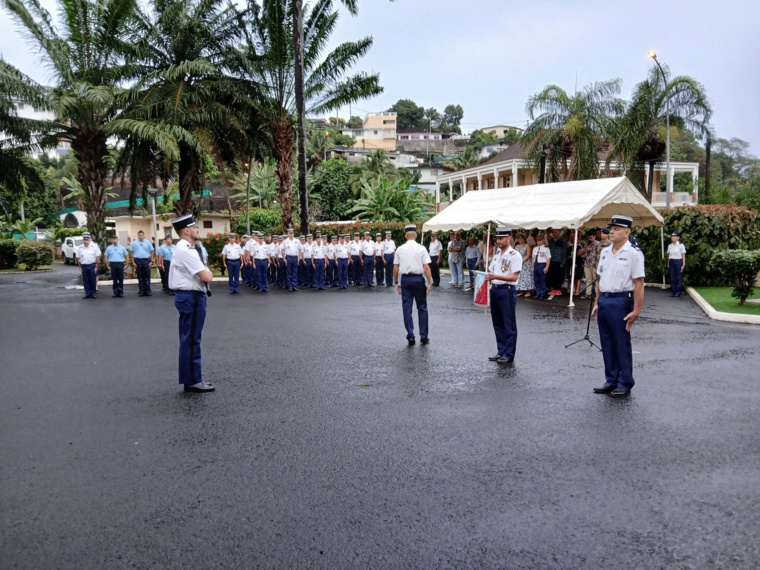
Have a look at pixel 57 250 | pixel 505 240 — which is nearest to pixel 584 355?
pixel 505 240

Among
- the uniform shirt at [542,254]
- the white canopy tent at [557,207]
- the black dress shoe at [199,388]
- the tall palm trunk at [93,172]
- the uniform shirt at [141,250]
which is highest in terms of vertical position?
the tall palm trunk at [93,172]

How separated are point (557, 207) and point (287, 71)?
12709 mm

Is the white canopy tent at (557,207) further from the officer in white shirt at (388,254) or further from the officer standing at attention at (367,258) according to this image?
the officer standing at attention at (367,258)

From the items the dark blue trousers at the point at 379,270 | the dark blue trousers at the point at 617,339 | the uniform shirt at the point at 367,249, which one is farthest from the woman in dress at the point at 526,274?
the dark blue trousers at the point at 617,339

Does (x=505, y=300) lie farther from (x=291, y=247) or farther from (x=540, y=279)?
(x=291, y=247)

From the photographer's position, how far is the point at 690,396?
6895 millimetres

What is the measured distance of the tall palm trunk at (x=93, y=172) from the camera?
75.5 feet

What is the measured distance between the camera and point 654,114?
2927cm

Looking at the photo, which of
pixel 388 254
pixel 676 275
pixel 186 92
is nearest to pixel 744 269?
pixel 676 275

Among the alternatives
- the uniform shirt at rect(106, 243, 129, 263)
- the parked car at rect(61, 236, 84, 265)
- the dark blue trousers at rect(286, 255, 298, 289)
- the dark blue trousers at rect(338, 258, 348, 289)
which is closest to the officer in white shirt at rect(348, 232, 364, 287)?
the dark blue trousers at rect(338, 258, 348, 289)

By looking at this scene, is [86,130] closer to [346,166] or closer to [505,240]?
[505,240]

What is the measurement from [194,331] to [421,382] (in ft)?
9.06

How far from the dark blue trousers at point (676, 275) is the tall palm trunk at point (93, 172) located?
64.3ft

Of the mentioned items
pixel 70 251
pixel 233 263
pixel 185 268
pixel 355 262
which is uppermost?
pixel 185 268
